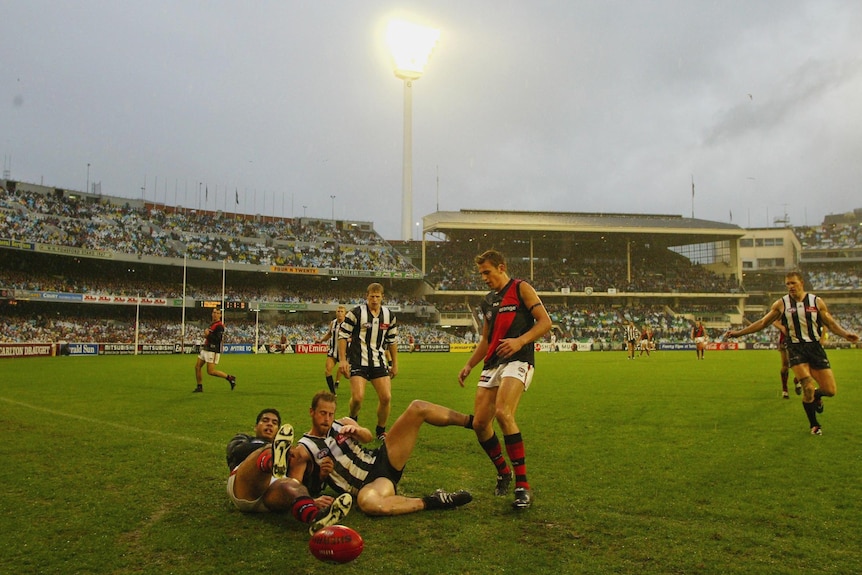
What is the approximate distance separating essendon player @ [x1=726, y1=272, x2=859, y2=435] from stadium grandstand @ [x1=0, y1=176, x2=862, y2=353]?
40.6m

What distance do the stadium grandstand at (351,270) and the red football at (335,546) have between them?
4238 cm

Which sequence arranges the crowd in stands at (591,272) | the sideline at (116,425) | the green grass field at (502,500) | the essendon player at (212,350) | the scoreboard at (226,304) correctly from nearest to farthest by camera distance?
the green grass field at (502,500) < the sideline at (116,425) < the essendon player at (212,350) < the scoreboard at (226,304) < the crowd in stands at (591,272)

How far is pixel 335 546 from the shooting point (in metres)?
3.68

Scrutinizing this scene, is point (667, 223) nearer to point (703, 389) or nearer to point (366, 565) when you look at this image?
point (703, 389)

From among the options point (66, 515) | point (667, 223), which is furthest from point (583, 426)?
point (667, 223)

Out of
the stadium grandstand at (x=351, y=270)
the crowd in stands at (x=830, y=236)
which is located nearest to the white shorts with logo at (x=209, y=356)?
the stadium grandstand at (x=351, y=270)

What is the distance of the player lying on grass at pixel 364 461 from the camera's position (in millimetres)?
5188

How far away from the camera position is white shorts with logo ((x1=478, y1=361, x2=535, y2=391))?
Answer: 5.89 metres

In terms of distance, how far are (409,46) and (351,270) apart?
21338 millimetres

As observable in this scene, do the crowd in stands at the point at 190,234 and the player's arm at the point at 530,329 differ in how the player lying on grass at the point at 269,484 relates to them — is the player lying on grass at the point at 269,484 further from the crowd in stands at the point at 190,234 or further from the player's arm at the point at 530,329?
the crowd in stands at the point at 190,234

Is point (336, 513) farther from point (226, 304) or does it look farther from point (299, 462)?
point (226, 304)

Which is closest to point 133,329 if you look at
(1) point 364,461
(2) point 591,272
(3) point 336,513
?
(2) point 591,272

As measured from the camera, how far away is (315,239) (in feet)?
216

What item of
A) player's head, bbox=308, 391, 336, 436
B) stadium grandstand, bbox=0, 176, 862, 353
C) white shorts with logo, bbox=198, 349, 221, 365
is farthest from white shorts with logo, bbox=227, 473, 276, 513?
stadium grandstand, bbox=0, 176, 862, 353
